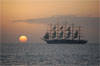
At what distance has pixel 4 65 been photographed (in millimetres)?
29266

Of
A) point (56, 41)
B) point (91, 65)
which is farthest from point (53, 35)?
point (91, 65)

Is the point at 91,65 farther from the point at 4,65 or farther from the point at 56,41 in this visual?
the point at 56,41

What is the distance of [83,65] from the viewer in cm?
3066

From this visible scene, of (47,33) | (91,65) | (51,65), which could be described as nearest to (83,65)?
(91,65)

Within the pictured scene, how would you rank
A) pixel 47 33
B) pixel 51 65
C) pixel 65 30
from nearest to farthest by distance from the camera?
pixel 51 65
pixel 47 33
pixel 65 30

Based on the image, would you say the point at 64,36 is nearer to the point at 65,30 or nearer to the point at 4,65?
the point at 65,30

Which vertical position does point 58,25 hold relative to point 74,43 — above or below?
above

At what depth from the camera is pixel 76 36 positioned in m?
138

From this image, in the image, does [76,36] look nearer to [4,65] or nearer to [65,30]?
[65,30]

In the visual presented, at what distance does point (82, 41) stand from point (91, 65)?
343ft

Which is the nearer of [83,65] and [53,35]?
[83,65]

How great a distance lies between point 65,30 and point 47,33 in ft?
40.6

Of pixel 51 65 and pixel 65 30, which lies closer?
pixel 51 65

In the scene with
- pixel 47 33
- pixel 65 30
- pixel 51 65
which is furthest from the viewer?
pixel 65 30
